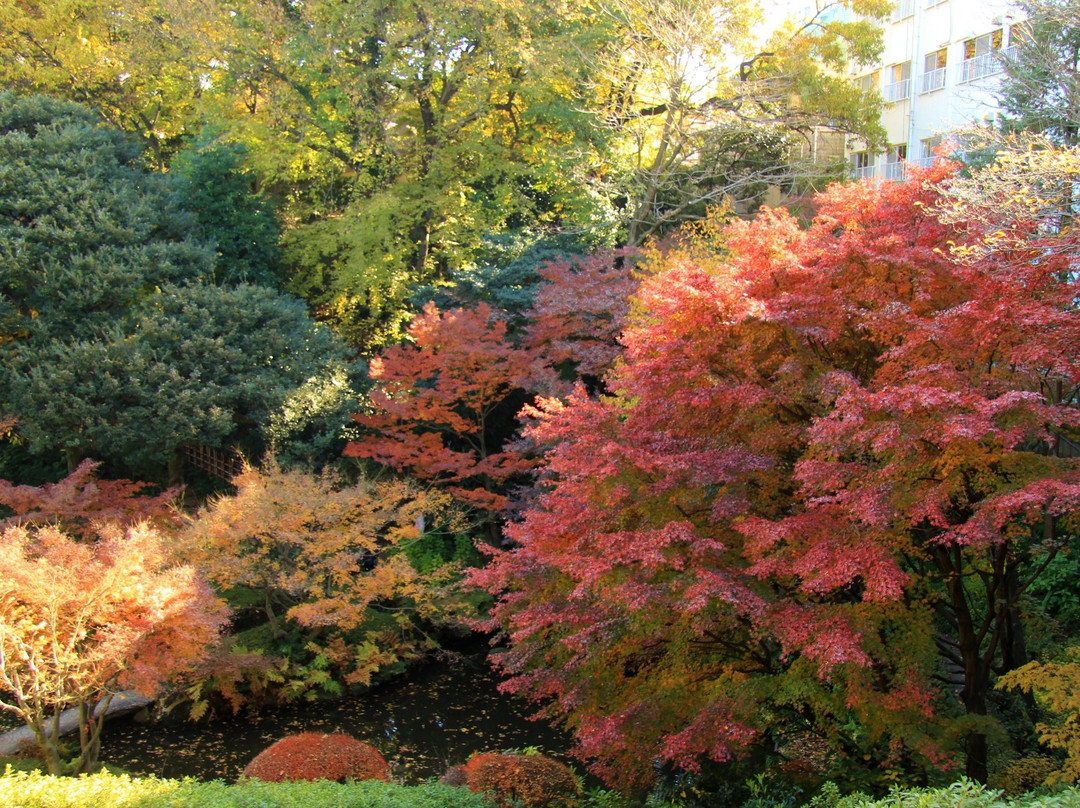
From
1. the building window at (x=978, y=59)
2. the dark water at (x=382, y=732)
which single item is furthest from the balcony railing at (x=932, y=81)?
the dark water at (x=382, y=732)

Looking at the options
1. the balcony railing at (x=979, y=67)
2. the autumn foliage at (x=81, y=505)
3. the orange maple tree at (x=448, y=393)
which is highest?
the balcony railing at (x=979, y=67)

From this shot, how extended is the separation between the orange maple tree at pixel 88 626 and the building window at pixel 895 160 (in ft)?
62.5

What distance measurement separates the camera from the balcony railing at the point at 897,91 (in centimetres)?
2267

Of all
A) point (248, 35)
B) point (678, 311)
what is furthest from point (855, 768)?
point (248, 35)

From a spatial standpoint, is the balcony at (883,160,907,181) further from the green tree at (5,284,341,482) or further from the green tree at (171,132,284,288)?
the green tree at (171,132,284,288)

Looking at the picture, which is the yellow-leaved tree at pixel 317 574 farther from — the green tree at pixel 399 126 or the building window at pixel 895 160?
the building window at pixel 895 160

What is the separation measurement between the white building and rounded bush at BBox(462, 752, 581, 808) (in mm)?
15333

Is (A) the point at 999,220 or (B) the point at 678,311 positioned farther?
(B) the point at 678,311

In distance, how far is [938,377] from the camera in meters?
7.34

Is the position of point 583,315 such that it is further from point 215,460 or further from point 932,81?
point 932,81

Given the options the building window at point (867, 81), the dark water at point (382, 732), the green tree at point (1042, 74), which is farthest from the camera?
the building window at point (867, 81)

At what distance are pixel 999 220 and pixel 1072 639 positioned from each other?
491 centimetres

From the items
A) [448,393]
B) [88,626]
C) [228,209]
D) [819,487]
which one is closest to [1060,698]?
[819,487]

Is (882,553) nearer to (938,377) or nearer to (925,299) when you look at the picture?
(938,377)
